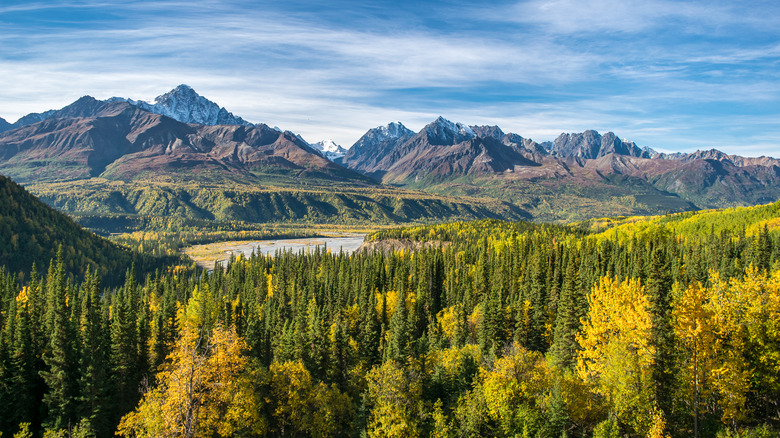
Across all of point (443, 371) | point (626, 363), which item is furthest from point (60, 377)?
point (626, 363)

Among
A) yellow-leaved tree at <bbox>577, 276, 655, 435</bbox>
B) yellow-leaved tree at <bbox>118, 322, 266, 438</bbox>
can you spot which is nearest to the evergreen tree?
yellow-leaved tree at <bbox>118, 322, 266, 438</bbox>

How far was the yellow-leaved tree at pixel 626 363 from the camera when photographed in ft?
144

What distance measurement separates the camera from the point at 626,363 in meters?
→ 45.4

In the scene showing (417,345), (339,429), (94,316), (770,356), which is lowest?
(339,429)

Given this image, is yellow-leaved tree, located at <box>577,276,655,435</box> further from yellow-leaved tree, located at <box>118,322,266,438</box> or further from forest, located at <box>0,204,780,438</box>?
yellow-leaved tree, located at <box>118,322,266,438</box>

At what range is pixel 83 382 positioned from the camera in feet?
189

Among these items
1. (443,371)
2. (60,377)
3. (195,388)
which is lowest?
(60,377)

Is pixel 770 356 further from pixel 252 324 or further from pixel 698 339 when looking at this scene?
pixel 252 324

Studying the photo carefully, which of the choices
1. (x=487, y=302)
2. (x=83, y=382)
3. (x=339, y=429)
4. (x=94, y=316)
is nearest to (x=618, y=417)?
(x=339, y=429)

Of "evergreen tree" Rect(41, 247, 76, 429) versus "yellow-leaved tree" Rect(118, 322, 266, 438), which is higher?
"yellow-leaved tree" Rect(118, 322, 266, 438)

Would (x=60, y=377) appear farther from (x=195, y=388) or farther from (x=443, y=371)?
(x=443, y=371)

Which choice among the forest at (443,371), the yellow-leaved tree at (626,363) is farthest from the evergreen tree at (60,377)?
the yellow-leaved tree at (626,363)

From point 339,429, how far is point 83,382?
3257cm

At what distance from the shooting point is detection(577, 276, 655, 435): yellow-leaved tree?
43863 mm
